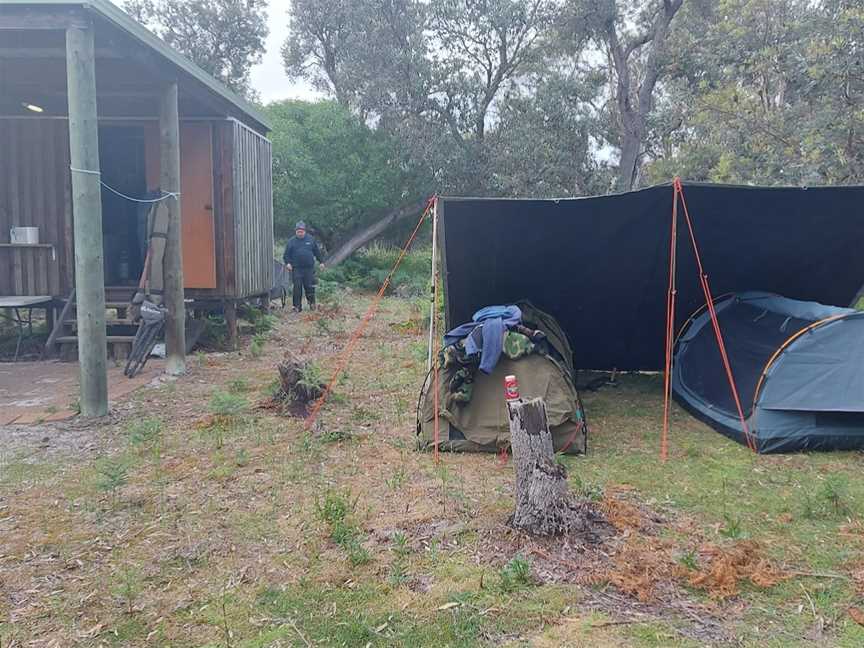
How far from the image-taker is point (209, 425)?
17.8ft

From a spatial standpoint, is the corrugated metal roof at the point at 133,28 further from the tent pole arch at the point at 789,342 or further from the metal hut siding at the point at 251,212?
the tent pole arch at the point at 789,342

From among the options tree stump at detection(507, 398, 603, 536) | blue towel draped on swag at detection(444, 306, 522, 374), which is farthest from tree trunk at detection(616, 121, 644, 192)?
tree stump at detection(507, 398, 603, 536)

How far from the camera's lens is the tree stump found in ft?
11.0

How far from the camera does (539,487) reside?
11.1 ft

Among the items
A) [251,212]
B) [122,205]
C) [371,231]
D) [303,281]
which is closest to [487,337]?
[251,212]

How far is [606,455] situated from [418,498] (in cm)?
151

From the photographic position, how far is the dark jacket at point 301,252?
1119 centimetres

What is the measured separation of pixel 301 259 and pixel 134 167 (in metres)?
2.80

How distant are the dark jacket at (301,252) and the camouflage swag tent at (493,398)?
6558 mm

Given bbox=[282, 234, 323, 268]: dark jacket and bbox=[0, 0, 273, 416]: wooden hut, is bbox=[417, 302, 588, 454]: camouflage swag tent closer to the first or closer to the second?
bbox=[0, 0, 273, 416]: wooden hut

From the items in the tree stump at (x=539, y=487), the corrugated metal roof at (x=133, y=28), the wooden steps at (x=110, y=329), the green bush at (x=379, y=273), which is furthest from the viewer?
the green bush at (x=379, y=273)

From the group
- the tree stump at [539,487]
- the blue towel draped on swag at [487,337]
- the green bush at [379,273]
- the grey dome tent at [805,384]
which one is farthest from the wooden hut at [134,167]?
the grey dome tent at [805,384]

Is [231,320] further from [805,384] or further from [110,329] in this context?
[805,384]

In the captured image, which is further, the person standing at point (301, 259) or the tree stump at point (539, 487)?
the person standing at point (301, 259)
